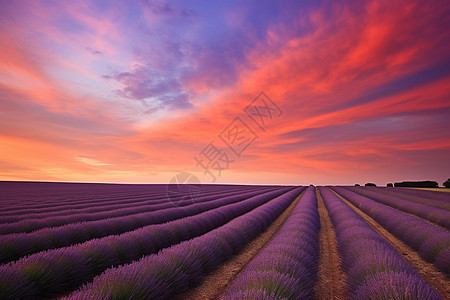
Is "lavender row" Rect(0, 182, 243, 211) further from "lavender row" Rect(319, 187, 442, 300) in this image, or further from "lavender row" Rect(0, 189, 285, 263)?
"lavender row" Rect(319, 187, 442, 300)

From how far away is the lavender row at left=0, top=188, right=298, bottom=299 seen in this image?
2.95 metres

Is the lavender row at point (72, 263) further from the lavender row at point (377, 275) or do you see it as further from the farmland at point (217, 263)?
the lavender row at point (377, 275)

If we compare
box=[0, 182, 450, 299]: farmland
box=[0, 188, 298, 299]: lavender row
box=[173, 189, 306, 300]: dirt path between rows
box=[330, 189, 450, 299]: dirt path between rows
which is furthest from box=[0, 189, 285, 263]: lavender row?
box=[330, 189, 450, 299]: dirt path between rows

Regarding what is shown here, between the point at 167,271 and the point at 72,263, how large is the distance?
1.43 m

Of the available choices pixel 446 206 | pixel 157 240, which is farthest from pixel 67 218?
pixel 446 206

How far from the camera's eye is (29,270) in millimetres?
3219

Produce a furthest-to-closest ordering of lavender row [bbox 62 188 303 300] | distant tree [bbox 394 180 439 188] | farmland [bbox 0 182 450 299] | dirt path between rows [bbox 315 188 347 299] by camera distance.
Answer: distant tree [bbox 394 180 439 188] → dirt path between rows [bbox 315 188 347 299] → farmland [bbox 0 182 450 299] → lavender row [bbox 62 188 303 300]

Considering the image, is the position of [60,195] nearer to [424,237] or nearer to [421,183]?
[424,237]

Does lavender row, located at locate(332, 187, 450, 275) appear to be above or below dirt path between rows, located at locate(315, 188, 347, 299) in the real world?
above

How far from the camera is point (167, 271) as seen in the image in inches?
132

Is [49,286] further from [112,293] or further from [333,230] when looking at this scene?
[333,230]

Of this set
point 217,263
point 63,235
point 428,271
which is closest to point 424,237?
point 428,271

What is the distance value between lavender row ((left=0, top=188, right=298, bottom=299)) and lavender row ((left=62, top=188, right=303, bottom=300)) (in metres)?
0.92

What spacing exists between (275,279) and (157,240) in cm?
357
